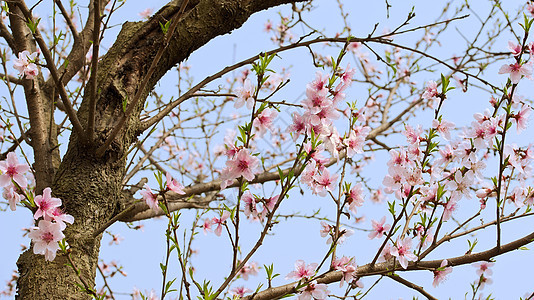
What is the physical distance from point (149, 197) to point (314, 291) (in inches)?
24.3

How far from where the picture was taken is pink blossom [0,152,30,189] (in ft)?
4.73

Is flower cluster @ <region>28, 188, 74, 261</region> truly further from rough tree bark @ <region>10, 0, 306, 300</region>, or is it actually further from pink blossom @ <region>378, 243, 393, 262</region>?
pink blossom @ <region>378, 243, 393, 262</region>

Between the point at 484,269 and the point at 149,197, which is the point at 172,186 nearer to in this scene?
the point at 149,197

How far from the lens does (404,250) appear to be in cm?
161

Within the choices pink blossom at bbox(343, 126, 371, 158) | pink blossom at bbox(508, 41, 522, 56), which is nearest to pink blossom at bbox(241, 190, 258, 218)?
pink blossom at bbox(343, 126, 371, 158)

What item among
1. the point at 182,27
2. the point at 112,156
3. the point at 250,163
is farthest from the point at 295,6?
the point at 250,163

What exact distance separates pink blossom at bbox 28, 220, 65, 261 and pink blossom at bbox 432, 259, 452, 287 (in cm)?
128

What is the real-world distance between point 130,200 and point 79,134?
34.4 inches

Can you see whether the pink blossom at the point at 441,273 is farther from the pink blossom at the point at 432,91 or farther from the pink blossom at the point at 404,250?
the pink blossom at the point at 432,91

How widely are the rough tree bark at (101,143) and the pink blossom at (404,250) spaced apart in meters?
1.14

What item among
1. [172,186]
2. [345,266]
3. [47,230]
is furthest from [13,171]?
[345,266]

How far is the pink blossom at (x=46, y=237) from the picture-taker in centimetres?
138

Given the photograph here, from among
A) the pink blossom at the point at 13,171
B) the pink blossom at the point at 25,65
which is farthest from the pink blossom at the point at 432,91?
the pink blossom at the point at 25,65

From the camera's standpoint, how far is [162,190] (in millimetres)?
1335
